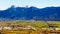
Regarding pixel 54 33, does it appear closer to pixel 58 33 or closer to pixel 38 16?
pixel 58 33

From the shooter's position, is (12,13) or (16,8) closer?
(12,13)

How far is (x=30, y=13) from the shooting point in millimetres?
122188

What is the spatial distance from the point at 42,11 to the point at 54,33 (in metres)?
97.3

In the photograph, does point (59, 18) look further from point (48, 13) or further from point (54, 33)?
point (54, 33)

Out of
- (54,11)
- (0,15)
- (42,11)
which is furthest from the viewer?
(0,15)

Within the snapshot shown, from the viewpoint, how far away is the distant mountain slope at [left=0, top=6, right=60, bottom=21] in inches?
4456

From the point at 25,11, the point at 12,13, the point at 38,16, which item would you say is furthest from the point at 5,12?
the point at 38,16

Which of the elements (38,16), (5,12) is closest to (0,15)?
(5,12)

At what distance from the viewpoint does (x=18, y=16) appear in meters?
127

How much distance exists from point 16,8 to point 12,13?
9209 millimetres

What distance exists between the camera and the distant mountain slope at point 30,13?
113 metres

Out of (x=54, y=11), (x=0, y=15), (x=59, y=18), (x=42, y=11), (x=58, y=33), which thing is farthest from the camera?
(x=0, y=15)

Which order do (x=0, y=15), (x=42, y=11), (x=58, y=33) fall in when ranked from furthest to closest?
(x=0, y=15)
(x=42, y=11)
(x=58, y=33)

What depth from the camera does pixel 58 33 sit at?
24.7 metres
